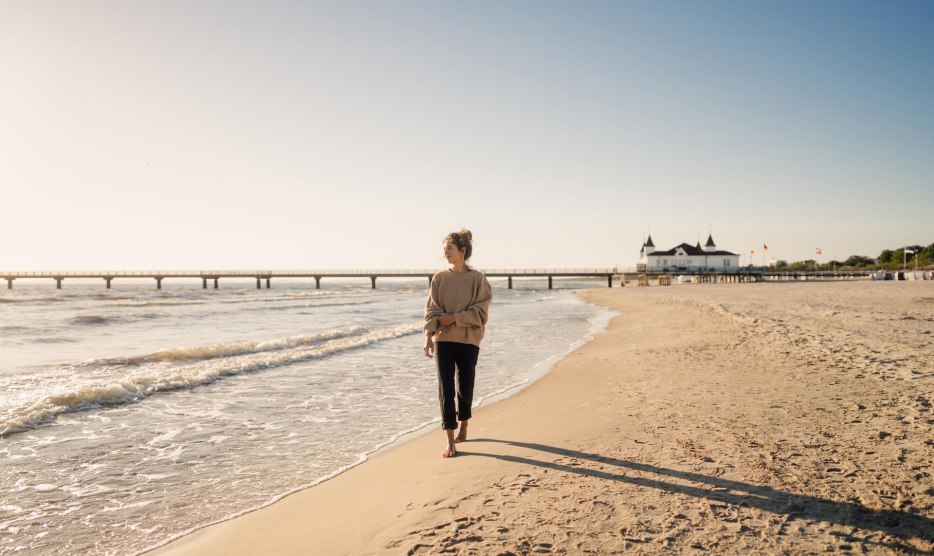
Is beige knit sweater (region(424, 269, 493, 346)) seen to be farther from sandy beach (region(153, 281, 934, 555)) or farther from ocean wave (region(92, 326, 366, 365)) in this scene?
ocean wave (region(92, 326, 366, 365))

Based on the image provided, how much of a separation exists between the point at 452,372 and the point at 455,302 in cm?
65

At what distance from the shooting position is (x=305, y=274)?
94.2m

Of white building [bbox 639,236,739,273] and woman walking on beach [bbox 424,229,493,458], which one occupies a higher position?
white building [bbox 639,236,739,273]

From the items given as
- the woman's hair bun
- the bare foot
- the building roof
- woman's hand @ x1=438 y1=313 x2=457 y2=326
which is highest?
the building roof

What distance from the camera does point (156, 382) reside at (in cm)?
870

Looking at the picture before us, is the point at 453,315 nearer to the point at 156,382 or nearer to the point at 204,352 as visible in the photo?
the point at 156,382

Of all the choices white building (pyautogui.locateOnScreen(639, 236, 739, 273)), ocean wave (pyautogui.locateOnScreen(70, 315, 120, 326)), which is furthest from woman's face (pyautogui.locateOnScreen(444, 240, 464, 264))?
white building (pyautogui.locateOnScreen(639, 236, 739, 273))

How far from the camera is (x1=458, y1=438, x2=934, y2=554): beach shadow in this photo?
2742 millimetres

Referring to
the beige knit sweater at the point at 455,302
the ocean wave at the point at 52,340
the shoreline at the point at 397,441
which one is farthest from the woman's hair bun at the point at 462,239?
the ocean wave at the point at 52,340

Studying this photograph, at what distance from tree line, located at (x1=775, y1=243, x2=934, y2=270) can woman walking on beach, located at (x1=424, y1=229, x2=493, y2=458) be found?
106m

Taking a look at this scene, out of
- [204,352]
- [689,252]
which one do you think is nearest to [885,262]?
[689,252]

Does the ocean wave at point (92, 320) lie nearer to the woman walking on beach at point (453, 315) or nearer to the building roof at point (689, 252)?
the woman walking on beach at point (453, 315)

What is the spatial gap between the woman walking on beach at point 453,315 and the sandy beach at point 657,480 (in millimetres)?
628

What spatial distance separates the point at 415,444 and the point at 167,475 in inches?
88.4
